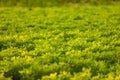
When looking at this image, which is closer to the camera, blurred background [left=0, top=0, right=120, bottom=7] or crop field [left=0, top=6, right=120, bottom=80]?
crop field [left=0, top=6, right=120, bottom=80]

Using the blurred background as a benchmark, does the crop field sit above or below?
above

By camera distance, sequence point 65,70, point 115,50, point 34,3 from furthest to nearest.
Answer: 1. point 34,3
2. point 115,50
3. point 65,70

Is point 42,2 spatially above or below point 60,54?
below

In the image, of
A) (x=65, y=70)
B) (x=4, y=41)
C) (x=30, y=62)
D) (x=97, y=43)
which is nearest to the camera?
(x=65, y=70)

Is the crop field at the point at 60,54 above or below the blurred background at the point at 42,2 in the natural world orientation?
above

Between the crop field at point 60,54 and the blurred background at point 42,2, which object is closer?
the crop field at point 60,54

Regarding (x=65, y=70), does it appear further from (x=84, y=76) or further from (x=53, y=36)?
(x=53, y=36)

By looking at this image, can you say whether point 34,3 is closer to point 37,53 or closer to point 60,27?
point 60,27

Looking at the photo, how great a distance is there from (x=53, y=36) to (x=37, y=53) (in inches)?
128

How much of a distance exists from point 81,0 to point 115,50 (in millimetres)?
29547

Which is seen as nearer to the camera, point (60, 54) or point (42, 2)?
point (60, 54)

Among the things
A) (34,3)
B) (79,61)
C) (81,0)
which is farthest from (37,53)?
(81,0)

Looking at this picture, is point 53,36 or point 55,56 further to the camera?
point 53,36

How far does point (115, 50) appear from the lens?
11.0 m
